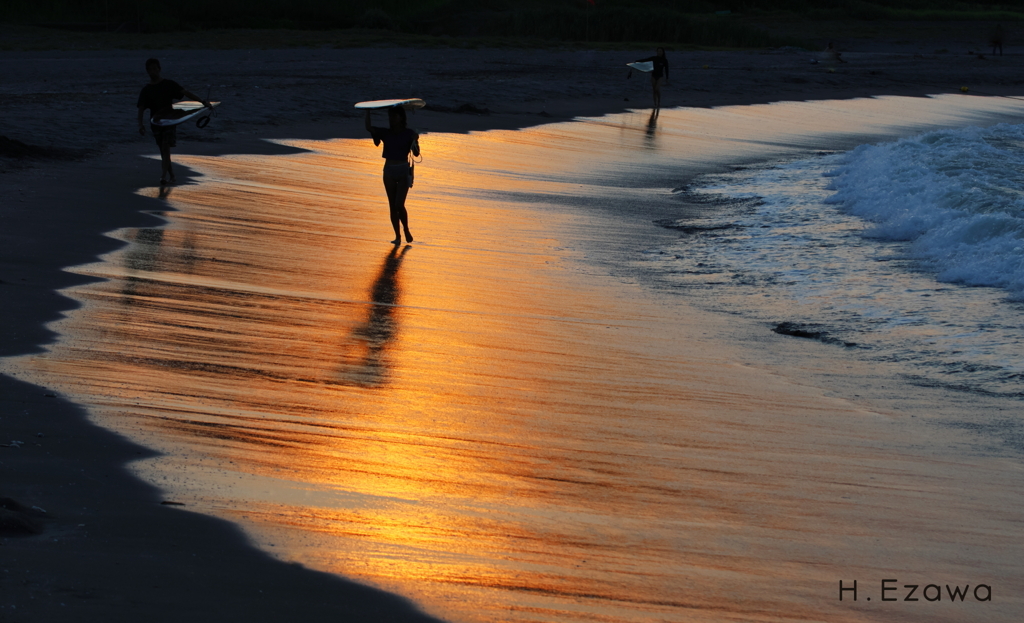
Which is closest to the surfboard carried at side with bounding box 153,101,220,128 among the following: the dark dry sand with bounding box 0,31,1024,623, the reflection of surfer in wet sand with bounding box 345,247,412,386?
the dark dry sand with bounding box 0,31,1024,623

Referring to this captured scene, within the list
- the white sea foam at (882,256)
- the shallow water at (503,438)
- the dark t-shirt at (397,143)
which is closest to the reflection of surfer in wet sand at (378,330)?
the shallow water at (503,438)

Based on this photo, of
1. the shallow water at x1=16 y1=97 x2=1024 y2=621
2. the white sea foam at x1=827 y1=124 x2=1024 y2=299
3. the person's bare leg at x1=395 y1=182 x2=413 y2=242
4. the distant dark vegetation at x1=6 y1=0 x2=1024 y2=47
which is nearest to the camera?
the shallow water at x1=16 y1=97 x2=1024 y2=621

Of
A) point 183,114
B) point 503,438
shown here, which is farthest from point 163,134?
point 503,438

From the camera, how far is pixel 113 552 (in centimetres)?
399

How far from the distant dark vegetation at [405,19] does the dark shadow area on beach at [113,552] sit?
170 ft

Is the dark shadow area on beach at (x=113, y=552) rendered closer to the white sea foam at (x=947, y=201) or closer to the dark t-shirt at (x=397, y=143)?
the dark t-shirt at (x=397, y=143)

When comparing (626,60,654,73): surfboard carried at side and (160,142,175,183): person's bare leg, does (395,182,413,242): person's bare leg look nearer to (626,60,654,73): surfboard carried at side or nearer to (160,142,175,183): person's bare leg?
(160,142,175,183): person's bare leg

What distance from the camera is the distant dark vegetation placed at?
54.5 metres

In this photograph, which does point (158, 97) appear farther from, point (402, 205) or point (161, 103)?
point (402, 205)

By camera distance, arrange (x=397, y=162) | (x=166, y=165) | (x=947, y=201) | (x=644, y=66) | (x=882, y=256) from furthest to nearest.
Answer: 1. (x=644, y=66)
2. (x=947, y=201)
3. (x=166, y=165)
4. (x=882, y=256)
5. (x=397, y=162)

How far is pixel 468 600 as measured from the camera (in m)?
3.95

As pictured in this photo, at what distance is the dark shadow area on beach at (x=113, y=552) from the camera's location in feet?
12.0

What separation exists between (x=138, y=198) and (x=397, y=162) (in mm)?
3263

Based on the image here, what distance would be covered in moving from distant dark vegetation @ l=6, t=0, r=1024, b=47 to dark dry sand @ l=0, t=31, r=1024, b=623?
15980 mm
